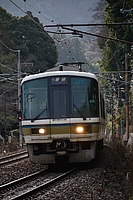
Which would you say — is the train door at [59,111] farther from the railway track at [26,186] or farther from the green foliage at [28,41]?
the green foliage at [28,41]

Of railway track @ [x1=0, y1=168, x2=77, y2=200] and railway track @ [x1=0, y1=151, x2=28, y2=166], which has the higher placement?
railway track @ [x1=0, y1=168, x2=77, y2=200]

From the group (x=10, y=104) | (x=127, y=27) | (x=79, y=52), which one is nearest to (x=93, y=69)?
(x=79, y=52)

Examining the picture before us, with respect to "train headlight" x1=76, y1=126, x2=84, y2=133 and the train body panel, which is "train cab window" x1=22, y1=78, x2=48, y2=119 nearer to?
the train body panel

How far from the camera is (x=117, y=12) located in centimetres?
2069

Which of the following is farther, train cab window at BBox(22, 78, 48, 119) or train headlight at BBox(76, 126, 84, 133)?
train cab window at BBox(22, 78, 48, 119)

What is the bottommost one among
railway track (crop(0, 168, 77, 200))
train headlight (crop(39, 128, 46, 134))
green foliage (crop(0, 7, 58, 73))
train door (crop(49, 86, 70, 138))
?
railway track (crop(0, 168, 77, 200))

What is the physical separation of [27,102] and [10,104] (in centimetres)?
3007

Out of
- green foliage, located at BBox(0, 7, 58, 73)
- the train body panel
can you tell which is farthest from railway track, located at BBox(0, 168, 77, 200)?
green foliage, located at BBox(0, 7, 58, 73)

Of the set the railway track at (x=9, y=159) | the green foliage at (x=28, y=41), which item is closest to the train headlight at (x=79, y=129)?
the railway track at (x=9, y=159)

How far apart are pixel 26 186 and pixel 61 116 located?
9.64 ft

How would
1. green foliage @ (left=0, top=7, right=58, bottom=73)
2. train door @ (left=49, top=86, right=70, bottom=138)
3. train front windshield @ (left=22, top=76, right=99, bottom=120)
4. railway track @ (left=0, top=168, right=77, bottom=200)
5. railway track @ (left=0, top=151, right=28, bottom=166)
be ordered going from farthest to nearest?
green foliage @ (left=0, top=7, right=58, bottom=73) < railway track @ (left=0, top=151, right=28, bottom=166) < train front windshield @ (left=22, top=76, right=99, bottom=120) < train door @ (left=49, top=86, right=70, bottom=138) < railway track @ (left=0, top=168, right=77, bottom=200)

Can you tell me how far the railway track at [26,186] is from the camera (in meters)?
9.21

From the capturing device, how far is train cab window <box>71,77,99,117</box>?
1316cm

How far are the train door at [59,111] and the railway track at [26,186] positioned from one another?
49.0 inches
